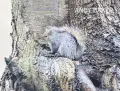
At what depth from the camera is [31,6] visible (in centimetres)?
596

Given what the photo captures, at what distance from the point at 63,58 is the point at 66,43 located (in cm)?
18

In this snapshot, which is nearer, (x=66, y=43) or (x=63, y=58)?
(x=63, y=58)

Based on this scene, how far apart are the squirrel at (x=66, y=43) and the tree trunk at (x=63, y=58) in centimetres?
5

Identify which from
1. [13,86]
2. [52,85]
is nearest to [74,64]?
[52,85]

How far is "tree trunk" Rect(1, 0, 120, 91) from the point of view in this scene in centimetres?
533

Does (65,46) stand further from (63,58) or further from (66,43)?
(63,58)

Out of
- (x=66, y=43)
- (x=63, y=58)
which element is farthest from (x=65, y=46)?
(x=63, y=58)

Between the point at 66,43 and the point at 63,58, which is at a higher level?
the point at 66,43

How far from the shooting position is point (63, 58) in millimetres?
5418

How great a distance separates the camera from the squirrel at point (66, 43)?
5520 millimetres

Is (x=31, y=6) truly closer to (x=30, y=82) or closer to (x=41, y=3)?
(x=41, y=3)

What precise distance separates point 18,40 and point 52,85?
947 millimetres

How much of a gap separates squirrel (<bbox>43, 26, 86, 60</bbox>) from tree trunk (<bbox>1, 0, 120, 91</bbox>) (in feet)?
0.17

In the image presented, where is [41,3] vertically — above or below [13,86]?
above
